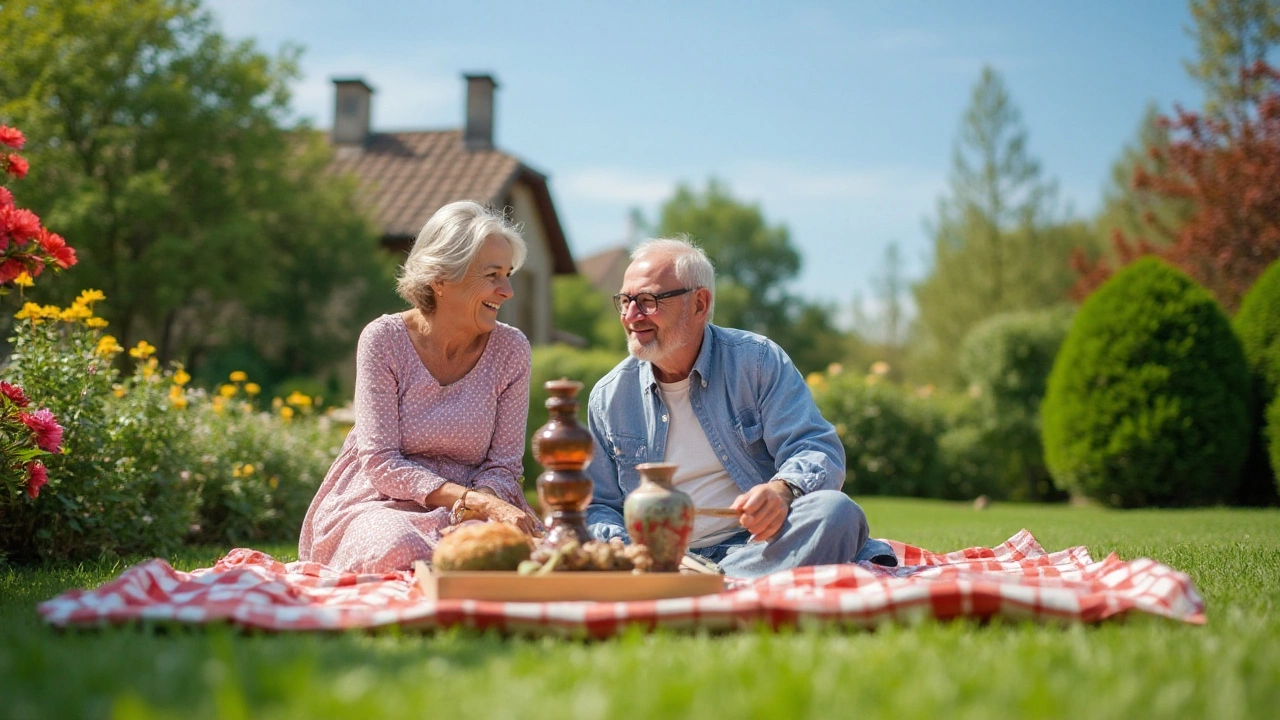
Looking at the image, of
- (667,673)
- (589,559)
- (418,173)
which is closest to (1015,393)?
(418,173)

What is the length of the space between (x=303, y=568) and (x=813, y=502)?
1.91 metres

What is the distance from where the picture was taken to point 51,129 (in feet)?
51.9

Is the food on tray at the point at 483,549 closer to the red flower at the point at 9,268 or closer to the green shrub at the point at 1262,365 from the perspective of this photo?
the red flower at the point at 9,268

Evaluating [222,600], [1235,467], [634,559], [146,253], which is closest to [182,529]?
[222,600]

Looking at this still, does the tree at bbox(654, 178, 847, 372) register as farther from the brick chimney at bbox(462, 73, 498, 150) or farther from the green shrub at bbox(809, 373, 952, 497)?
the green shrub at bbox(809, 373, 952, 497)

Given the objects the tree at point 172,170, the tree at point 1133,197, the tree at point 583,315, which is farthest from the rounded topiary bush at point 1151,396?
the tree at point 583,315

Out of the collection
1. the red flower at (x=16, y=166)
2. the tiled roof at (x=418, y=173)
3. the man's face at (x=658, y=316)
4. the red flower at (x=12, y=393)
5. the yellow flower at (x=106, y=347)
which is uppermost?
the tiled roof at (x=418, y=173)

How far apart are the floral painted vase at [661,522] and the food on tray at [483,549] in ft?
1.15

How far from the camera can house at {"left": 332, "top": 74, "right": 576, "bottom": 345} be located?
68.2 feet

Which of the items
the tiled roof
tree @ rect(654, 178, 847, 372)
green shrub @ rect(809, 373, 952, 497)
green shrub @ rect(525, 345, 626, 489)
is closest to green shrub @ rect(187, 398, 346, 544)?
green shrub @ rect(525, 345, 626, 489)

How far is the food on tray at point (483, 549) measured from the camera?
3.20 metres

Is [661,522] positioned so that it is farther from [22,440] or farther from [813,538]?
[22,440]

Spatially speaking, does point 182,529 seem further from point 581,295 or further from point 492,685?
point 581,295

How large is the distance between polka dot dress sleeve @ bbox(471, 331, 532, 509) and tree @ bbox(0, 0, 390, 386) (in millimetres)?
12779
